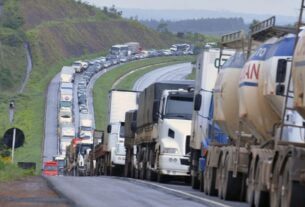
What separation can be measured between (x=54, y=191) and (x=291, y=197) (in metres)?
9.41

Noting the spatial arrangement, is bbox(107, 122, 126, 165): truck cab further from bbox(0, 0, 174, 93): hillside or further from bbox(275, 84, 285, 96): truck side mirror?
bbox(0, 0, 174, 93): hillside

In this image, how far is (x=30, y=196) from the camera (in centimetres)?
2556

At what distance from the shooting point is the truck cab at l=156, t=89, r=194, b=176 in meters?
39.3

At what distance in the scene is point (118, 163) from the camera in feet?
177

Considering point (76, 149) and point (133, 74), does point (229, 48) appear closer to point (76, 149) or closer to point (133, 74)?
point (76, 149)

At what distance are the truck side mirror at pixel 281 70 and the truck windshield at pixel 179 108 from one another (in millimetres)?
17141

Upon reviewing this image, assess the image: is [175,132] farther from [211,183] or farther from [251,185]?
[251,185]

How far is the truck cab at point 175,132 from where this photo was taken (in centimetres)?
3934

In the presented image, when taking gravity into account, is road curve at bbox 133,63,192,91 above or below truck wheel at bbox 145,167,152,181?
above

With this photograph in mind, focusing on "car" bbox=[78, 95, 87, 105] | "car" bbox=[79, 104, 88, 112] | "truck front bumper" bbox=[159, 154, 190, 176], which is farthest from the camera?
"car" bbox=[78, 95, 87, 105]

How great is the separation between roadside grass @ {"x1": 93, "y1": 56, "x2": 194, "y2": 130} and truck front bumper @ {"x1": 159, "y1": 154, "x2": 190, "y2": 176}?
56.1 meters

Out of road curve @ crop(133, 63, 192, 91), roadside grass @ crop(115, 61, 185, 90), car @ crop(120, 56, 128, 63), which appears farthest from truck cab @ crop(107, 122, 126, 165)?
car @ crop(120, 56, 128, 63)

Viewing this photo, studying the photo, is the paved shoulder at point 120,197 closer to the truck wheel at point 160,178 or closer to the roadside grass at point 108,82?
the truck wheel at point 160,178

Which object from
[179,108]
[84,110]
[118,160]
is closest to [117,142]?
[118,160]
